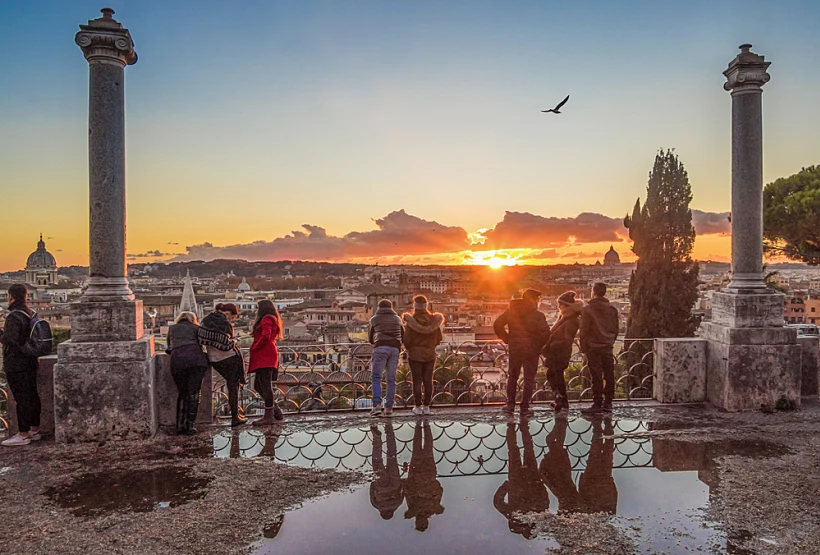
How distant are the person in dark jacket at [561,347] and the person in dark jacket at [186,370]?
366 centimetres

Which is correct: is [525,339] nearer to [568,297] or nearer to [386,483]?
[568,297]

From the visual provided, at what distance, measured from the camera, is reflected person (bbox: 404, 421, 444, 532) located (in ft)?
12.9

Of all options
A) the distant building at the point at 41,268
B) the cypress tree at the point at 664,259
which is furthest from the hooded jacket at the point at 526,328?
the distant building at the point at 41,268

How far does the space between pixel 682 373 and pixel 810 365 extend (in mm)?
1496

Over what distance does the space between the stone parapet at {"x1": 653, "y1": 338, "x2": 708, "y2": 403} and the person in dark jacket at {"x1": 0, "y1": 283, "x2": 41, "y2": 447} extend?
6.58m

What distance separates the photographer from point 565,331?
6605mm

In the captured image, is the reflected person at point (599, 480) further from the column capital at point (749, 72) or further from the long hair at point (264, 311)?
the column capital at point (749, 72)

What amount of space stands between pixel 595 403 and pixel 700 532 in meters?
→ 3.00

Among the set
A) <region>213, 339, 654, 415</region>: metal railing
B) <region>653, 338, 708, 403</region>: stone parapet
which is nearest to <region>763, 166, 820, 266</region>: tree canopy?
<region>213, 339, 654, 415</region>: metal railing

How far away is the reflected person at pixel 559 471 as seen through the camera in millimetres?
4141

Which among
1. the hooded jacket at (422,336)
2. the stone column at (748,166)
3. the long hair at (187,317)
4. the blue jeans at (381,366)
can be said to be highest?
the stone column at (748,166)

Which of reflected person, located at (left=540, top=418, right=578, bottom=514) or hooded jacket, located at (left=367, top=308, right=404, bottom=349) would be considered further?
hooded jacket, located at (left=367, top=308, right=404, bottom=349)

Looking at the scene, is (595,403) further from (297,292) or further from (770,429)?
(297,292)

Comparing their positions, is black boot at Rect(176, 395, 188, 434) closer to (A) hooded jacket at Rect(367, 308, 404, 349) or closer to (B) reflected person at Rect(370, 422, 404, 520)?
(B) reflected person at Rect(370, 422, 404, 520)
